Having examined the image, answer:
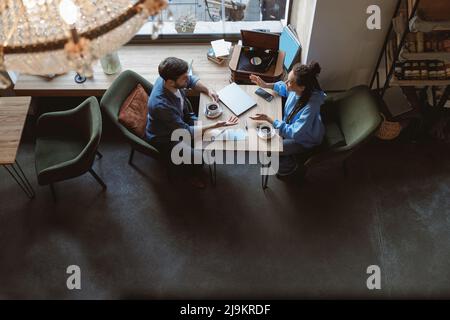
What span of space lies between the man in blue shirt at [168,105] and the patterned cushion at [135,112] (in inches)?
4.3

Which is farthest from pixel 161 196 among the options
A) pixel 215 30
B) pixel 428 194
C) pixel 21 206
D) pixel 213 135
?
pixel 428 194

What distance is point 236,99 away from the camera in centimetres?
358

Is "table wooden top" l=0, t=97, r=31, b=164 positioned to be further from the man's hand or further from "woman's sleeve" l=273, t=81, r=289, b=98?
"woman's sleeve" l=273, t=81, r=289, b=98

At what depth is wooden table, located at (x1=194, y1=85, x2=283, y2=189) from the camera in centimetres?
328

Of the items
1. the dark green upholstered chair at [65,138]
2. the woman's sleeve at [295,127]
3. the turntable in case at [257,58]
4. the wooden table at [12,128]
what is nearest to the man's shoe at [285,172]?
the woman's sleeve at [295,127]

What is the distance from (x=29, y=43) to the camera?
1310 millimetres

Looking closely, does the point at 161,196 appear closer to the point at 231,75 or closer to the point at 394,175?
the point at 231,75

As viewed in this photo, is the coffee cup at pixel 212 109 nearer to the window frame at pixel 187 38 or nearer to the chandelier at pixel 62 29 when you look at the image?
the window frame at pixel 187 38

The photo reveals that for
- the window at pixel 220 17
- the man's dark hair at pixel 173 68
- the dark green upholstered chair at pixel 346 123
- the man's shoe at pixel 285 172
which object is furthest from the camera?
the window at pixel 220 17

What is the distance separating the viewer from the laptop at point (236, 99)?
352 centimetres

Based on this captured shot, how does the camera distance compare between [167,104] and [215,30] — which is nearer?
[167,104]

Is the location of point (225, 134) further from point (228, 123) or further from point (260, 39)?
point (260, 39)

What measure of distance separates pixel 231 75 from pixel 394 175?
1.95m

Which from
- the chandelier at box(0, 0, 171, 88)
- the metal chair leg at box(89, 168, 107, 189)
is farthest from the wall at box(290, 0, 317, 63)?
the chandelier at box(0, 0, 171, 88)
